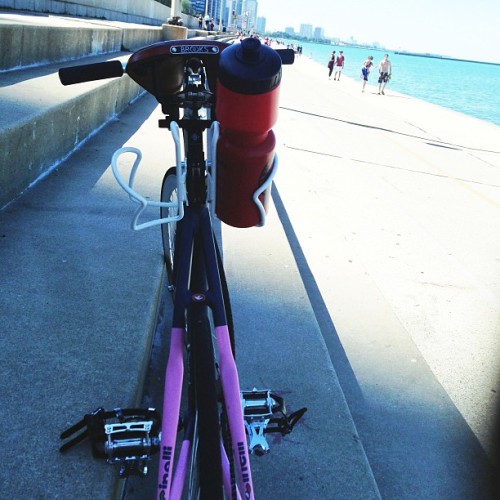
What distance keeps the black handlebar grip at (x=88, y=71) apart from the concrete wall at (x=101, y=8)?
11760mm

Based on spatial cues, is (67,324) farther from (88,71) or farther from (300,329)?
(300,329)

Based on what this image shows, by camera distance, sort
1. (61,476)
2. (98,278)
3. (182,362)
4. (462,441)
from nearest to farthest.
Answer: (182,362) < (61,476) < (462,441) < (98,278)

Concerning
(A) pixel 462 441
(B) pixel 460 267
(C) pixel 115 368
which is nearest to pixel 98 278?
(C) pixel 115 368

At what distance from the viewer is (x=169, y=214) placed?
8.51 feet

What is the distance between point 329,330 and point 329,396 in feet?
2.71

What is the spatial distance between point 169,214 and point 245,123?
52.3 inches

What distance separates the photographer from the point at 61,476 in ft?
5.62

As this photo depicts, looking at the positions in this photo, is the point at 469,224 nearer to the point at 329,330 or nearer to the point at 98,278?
the point at 329,330

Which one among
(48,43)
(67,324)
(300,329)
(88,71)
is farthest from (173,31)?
(88,71)

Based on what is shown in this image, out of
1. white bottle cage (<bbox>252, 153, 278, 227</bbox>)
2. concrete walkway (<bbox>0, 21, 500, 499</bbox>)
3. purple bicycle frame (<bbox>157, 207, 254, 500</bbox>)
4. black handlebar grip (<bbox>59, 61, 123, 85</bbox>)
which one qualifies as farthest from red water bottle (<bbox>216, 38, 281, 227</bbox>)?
concrete walkway (<bbox>0, 21, 500, 499</bbox>)

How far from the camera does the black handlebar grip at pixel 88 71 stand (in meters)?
1.69

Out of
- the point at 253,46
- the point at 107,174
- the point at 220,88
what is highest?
the point at 253,46

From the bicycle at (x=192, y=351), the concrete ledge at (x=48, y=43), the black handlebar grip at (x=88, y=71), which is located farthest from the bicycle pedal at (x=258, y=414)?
the concrete ledge at (x=48, y=43)

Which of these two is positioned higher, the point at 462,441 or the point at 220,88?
the point at 220,88
